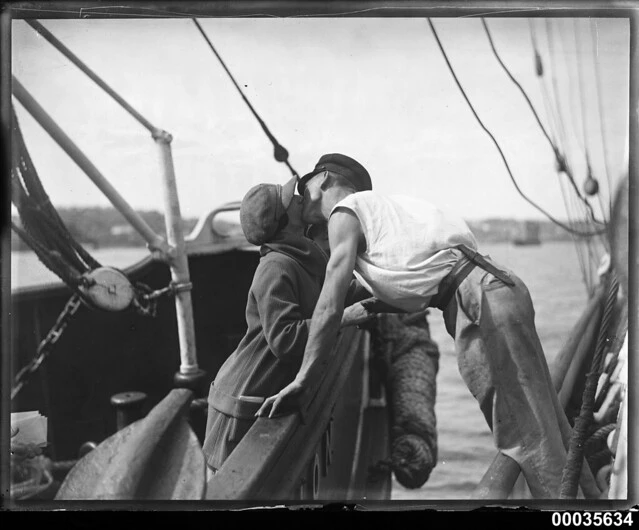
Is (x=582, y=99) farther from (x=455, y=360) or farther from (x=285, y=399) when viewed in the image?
(x=285, y=399)

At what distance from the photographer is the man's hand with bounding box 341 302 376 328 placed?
319 centimetres

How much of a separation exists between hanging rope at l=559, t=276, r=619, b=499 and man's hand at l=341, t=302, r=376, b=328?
3.39 ft

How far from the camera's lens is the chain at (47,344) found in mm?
3328

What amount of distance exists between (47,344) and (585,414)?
243cm

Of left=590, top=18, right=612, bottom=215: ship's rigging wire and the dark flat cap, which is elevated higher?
left=590, top=18, right=612, bottom=215: ship's rigging wire

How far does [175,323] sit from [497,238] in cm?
149

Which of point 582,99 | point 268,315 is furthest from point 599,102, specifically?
point 268,315

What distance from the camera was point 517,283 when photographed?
3.23 meters

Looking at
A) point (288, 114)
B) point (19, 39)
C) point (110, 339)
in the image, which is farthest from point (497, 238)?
point (19, 39)

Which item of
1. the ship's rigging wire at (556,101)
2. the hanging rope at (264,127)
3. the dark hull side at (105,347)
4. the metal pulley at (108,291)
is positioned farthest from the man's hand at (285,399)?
the ship's rigging wire at (556,101)

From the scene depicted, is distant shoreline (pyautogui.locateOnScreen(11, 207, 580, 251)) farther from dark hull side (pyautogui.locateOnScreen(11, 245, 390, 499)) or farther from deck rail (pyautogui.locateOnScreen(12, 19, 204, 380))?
dark hull side (pyautogui.locateOnScreen(11, 245, 390, 499))

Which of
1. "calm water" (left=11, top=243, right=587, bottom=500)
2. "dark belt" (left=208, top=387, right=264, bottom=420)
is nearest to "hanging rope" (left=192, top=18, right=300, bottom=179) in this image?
"calm water" (left=11, top=243, right=587, bottom=500)

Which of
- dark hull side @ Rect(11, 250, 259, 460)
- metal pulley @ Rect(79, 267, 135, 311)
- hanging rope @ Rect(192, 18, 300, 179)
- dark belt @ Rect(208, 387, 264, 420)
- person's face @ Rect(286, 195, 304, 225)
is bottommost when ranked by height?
dark belt @ Rect(208, 387, 264, 420)

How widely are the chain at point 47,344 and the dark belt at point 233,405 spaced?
739 millimetres
